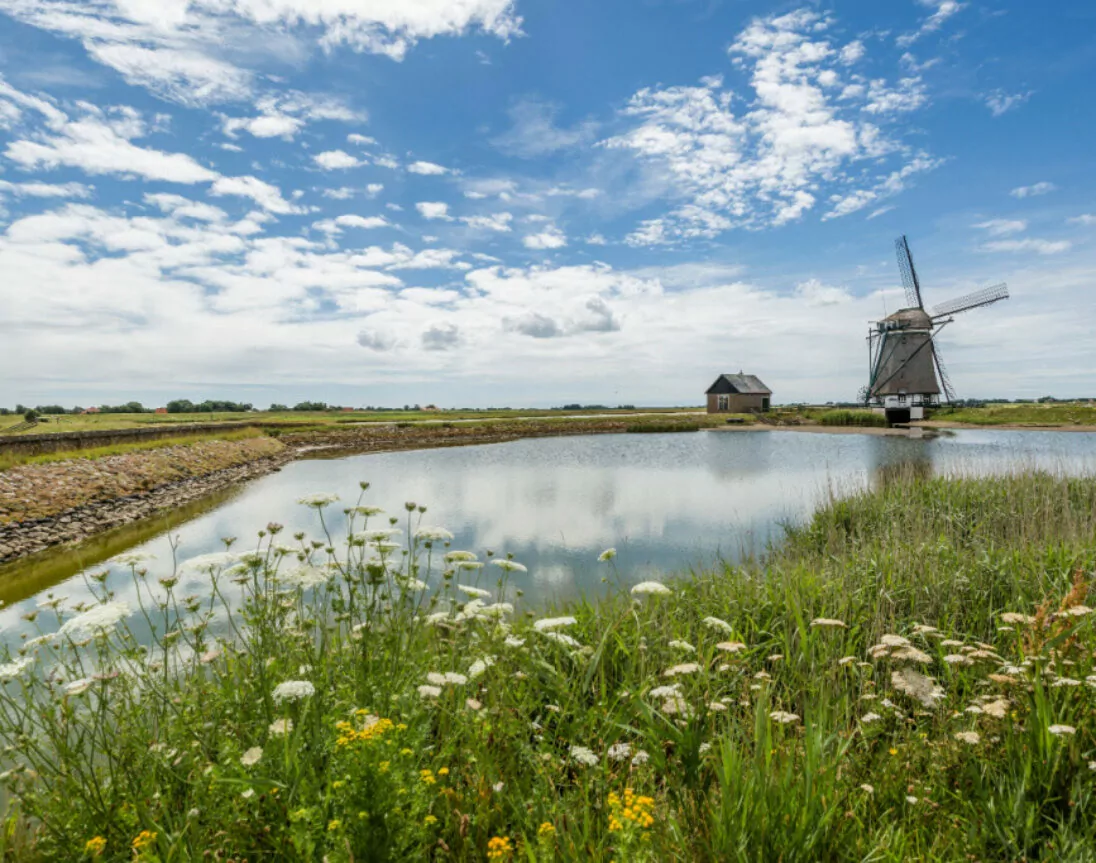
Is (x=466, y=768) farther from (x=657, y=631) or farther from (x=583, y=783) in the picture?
(x=657, y=631)

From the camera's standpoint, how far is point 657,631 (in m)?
6.55

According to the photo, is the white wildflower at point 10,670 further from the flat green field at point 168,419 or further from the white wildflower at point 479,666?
the flat green field at point 168,419

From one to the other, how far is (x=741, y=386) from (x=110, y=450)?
250 ft

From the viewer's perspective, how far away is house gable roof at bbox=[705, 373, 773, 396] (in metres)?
83.5

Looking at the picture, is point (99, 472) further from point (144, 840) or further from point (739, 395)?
point (739, 395)

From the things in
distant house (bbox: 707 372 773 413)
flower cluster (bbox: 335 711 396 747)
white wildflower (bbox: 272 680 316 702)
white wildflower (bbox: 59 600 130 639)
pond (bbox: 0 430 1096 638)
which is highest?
distant house (bbox: 707 372 773 413)

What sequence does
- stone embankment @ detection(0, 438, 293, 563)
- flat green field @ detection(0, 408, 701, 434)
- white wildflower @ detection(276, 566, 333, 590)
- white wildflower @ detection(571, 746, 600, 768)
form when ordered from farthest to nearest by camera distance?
flat green field @ detection(0, 408, 701, 434), stone embankment @ detection(0, 438, 293, 563), white wildflower @ detection(276, 566, 333, 590), white wildflower @ detection(571, 746, 600, 768)

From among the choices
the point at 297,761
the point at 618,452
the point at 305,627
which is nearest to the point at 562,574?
the point at 305,627

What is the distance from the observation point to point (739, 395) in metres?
83.2

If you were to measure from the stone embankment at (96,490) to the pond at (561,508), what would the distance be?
5.06ft

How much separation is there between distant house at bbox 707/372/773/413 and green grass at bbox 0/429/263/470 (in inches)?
2557

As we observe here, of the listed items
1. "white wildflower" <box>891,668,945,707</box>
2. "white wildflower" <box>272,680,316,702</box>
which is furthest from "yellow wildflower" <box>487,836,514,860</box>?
Result: "white wildflower" <box>891,668,945,707</box>

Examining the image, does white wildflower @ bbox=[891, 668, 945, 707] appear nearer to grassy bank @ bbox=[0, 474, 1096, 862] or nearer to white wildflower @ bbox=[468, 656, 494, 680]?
grassy bank @ bbox=[0, 474, 1096, 862]

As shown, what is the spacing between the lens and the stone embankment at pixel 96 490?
16516 mm
